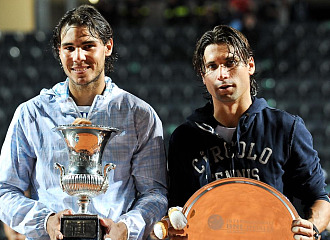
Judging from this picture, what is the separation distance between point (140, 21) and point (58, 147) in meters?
6.03

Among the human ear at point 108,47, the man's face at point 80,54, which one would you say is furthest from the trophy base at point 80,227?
the human ear at point 108,47

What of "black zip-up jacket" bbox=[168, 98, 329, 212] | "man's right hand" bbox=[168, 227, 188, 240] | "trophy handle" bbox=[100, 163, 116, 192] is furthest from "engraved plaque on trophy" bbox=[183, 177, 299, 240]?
"trophy handle" bbox=[100, 163, 116, 192]

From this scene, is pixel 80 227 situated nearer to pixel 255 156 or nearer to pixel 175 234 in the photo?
pixel 175 234

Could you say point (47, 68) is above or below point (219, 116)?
below

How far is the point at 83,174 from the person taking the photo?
72.2 inches

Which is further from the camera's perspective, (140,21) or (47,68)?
(140,21)

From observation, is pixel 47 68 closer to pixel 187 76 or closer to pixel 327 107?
pixel 187 76

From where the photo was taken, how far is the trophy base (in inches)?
70.4

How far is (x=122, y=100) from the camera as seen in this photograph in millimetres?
2178

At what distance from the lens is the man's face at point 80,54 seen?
2.06 m

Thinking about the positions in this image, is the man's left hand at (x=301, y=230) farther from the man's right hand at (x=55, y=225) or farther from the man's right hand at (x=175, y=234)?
the man's right hand at (x=55, y=225)

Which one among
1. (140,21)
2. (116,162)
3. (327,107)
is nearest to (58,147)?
(116,162)

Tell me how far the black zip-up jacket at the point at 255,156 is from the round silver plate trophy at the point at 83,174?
→ 0.31 meters

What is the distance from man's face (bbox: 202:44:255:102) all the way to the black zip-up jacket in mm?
83
